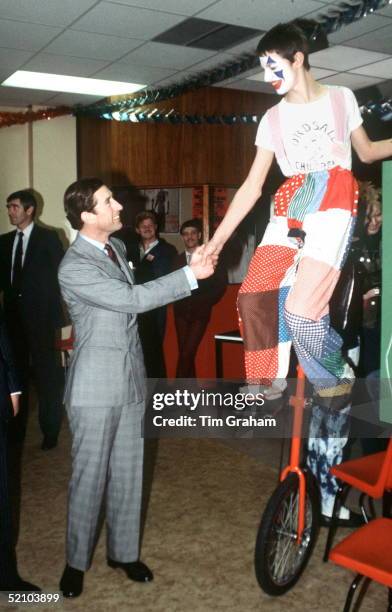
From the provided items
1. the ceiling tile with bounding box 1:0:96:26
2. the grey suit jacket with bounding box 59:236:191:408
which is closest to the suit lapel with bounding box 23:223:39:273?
the ceiling tile with bounding box 1:0:96:26

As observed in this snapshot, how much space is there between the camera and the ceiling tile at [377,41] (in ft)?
13.7

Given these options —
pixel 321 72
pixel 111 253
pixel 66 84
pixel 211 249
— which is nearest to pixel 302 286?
pixel 211 249

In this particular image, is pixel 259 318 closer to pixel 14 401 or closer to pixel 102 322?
pixel 102 322

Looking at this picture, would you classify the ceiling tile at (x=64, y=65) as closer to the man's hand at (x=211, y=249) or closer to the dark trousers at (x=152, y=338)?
the dark trousers at (x=152, y=338)

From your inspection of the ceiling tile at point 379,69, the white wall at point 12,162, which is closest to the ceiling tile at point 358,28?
the ceiling tile at point 379,69

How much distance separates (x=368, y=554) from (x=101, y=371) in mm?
1038

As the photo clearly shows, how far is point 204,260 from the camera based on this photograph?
1.81 meters

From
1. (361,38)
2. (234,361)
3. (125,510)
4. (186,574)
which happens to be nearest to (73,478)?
(125,510)

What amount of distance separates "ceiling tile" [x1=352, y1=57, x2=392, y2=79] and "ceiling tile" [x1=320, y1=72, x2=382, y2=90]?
9 centimetres

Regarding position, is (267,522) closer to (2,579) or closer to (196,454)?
(2,579)

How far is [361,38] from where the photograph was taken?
14.0ft

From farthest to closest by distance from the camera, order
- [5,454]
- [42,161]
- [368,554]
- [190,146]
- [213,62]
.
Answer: [42,161]
[190,146]
[213,62]
[5,454]
[368,554]

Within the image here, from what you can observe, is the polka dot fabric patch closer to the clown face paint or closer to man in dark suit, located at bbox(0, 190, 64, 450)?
the clown face paint

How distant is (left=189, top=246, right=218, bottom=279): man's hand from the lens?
1813mm
